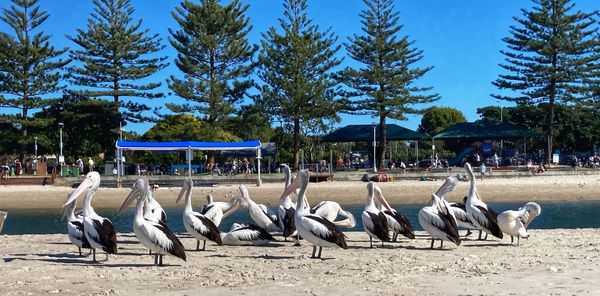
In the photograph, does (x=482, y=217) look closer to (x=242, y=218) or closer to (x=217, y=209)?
(x=217, y=209)

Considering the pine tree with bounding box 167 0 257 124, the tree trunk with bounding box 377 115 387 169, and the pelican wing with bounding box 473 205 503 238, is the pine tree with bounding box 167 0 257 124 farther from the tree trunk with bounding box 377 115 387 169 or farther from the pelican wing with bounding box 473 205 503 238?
the pelican wing with bounding box 473 205 503 238

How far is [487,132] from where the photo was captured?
156 feet

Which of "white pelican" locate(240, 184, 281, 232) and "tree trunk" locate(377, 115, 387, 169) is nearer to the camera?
"white pelican" locate(240, 184, 281, 232)

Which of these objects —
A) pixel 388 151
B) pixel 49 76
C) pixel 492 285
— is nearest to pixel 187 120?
pixel 49 76

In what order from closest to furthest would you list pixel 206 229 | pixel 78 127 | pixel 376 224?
pixel 206 229
pixel 376 224
pixel 78 127

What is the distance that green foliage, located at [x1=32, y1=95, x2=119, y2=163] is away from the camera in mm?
53366

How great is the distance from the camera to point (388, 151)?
58.0 meters

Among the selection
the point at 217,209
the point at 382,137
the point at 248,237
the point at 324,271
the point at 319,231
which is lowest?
the point at 324,271

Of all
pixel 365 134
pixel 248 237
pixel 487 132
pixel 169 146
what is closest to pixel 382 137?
pixel 365 134

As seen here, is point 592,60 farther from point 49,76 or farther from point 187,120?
point 49,76

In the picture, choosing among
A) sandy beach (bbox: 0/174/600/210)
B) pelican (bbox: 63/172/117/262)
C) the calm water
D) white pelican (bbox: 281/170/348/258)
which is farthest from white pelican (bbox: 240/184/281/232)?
sandy beach (bbox: 0/174/600/210)

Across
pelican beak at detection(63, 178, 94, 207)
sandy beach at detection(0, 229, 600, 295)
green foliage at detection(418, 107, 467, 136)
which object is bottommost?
sandy beach at detection(0, 229, 600, 295)

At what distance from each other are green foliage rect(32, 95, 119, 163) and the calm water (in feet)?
79.8

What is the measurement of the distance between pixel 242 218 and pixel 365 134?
2861 cm
